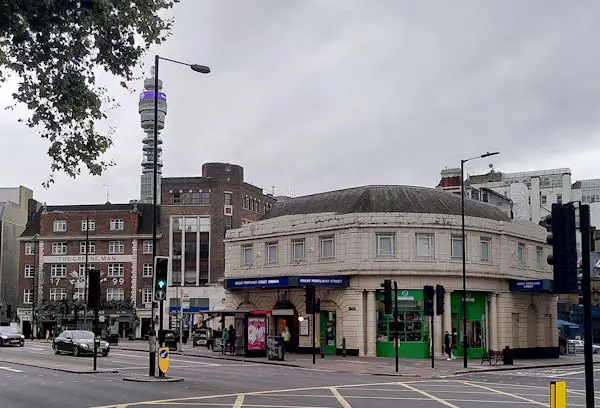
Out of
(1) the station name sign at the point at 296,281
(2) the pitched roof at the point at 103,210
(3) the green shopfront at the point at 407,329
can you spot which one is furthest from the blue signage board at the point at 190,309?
(3) the green shopfront at the point at 407,329

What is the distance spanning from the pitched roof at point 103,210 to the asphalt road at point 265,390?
5058cm

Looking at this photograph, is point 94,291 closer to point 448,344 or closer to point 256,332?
point 256,332

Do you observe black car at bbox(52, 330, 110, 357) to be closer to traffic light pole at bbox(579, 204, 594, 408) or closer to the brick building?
traffic light pole at bbox(579, 204, 594, 408)

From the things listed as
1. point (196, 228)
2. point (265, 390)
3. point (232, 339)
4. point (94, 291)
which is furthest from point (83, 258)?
point (265, 390)

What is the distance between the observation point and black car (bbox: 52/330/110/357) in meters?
42.3

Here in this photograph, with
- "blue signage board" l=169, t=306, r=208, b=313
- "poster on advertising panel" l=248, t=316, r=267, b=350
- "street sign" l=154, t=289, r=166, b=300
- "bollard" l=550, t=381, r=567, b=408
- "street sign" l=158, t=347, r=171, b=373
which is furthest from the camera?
"blue signage board" l=169, t=306, r=208, b=313

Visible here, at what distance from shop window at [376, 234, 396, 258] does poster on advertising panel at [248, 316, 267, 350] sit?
8.35 metres

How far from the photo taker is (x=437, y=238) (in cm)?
4634

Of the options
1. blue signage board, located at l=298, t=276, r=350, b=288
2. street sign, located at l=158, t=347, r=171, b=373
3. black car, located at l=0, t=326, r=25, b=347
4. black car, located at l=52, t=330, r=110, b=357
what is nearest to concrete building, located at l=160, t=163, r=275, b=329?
black car, located at l=0, t=326, r=25, b=347

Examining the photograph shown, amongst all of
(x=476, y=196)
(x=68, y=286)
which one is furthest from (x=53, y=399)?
(x=68, y=286)

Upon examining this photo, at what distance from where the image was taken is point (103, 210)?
8544 centimetres

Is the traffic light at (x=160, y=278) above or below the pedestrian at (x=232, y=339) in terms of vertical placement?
above

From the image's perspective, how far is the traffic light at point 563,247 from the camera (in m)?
11.2

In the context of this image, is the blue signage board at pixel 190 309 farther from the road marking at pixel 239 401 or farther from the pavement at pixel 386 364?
the road marking at pixel 239 401
